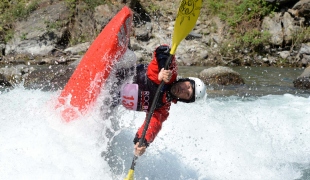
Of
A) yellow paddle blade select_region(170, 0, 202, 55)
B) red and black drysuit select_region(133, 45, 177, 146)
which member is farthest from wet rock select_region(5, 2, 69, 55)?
red and black drysuit select_region(133, 45, 177, 146)

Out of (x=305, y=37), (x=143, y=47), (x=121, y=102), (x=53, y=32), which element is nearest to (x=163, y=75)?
(x=121, y=102)

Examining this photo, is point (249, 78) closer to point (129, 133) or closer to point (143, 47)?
point (143, 47)

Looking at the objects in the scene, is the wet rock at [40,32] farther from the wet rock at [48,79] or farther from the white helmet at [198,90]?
the white helmet at [198,90]

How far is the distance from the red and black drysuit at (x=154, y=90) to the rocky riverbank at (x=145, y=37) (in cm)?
731

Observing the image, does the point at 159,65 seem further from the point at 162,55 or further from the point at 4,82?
the point at 4,82

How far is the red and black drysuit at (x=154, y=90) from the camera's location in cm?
332

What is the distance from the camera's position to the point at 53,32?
12.1 metres

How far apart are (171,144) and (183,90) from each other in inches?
56.1

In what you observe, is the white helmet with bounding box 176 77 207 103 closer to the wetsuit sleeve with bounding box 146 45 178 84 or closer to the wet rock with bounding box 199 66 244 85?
the wetsuit sleeve with bounding box 146 45 178 84

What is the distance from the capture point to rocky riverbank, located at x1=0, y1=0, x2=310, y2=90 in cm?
1152

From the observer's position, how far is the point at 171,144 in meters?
4.54

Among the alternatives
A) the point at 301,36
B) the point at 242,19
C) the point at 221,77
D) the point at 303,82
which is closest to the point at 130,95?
the point at 221,77

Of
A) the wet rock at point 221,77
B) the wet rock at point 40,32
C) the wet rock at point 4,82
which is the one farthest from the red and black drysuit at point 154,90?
the wet rock at point 40,32

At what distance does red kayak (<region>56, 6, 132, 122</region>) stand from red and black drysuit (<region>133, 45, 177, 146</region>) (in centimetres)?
34
